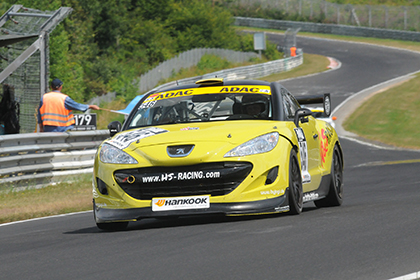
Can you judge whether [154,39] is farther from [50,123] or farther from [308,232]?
[308,232]

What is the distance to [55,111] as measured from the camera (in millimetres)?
14438

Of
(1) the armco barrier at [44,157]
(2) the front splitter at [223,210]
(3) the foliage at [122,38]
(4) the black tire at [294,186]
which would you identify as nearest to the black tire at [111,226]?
(2) the front splitter at [223,210]

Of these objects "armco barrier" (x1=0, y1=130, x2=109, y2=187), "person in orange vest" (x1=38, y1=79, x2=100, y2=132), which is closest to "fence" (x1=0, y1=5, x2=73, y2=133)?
"person in orange vest" (x1=38, y1=79, x2=100, y2=132)

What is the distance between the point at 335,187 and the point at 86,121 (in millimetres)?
10061

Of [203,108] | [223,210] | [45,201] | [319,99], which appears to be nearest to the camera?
[223,210]

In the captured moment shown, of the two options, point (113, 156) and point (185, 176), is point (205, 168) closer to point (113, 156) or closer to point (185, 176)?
point (185, 176)

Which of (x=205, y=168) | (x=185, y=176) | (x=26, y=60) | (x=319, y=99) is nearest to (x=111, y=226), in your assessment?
(x=185, y=176)

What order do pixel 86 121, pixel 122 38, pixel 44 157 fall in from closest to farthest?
pixel 44 157 < pixel 86 121 < pixel 122 38

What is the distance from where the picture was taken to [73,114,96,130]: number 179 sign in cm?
1802

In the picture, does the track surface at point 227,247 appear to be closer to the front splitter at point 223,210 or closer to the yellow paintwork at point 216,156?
the front splitter at point 223,210

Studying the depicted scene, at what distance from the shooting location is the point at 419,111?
30.3 m

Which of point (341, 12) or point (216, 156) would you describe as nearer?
point (216, 156)

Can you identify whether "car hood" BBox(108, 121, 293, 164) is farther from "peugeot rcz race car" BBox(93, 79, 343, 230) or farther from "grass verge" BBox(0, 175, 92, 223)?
"grass verge" BBox(0, 175, 92, 223)

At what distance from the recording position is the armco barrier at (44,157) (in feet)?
43.6
